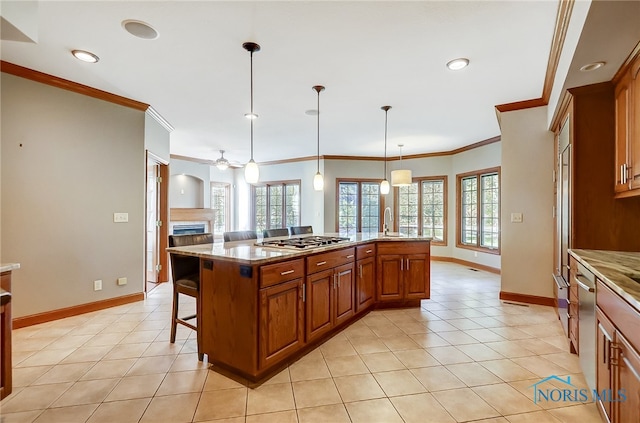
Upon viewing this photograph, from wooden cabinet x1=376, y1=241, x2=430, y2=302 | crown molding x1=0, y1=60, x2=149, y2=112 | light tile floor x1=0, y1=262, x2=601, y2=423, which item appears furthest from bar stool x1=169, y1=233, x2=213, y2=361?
crown molding x1=0, y1=60, x2=149, y2=112

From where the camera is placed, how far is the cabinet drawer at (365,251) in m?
3.24

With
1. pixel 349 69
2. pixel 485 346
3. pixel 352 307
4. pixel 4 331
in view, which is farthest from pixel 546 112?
pixel 4 331

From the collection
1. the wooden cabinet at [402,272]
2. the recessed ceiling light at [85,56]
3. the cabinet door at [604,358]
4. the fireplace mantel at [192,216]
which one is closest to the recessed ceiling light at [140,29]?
the recessed ceiling light at [85,56]

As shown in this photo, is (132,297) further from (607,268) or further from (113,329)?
(607,268)

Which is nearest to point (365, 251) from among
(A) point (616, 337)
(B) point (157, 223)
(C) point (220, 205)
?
(A) point (616, 337)

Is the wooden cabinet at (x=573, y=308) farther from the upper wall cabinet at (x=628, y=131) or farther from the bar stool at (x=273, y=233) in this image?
the bar stool at (x=273, y=233)

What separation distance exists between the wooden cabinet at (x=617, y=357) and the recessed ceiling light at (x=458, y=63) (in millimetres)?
2084

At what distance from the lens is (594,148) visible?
8.15 feet

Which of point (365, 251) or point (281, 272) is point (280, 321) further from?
point (365, 251)

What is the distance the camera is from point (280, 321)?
2189 millimetres

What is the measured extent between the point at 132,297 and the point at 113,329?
0.91 metres

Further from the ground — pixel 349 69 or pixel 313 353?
pixel 349 69

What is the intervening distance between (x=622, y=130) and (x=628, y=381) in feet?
6.27

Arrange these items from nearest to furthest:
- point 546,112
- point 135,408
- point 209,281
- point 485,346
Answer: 1. point 135,408
2. point 209,281
3. point 485,346
4. point 546,112
